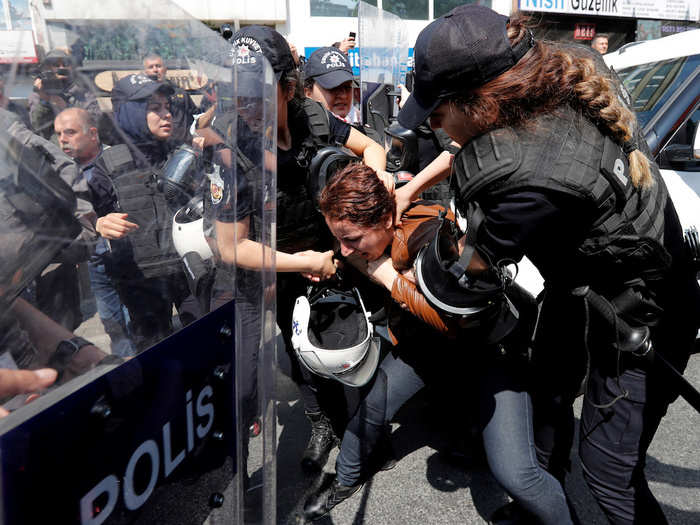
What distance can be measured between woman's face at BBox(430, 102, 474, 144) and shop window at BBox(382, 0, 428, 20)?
13.2 meters

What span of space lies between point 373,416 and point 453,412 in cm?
66

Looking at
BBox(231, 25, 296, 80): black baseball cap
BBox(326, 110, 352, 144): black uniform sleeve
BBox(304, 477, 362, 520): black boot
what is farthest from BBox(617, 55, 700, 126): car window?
BBox(304, 477, 362, 520): black boot

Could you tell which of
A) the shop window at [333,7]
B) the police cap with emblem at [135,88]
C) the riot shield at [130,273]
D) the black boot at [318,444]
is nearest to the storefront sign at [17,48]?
the riot shield at [130,273]

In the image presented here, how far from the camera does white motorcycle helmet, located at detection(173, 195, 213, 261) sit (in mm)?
762

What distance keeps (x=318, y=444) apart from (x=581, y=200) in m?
1.72

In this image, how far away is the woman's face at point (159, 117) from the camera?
70cm

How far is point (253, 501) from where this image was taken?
3.26 ft

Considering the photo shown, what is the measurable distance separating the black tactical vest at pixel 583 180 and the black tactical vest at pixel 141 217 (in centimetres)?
70

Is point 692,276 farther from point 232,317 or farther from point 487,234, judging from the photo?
point 232,317

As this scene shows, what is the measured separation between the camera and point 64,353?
22.3 inches

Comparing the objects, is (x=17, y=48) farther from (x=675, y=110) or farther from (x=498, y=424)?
(x=675, y=110)

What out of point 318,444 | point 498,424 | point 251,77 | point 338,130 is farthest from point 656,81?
point 251,77

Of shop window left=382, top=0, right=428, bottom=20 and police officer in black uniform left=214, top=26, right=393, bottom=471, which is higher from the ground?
shop window left=382, top=0, right=428, bottom=20

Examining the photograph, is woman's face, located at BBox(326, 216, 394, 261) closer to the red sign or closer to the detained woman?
the detained woman
